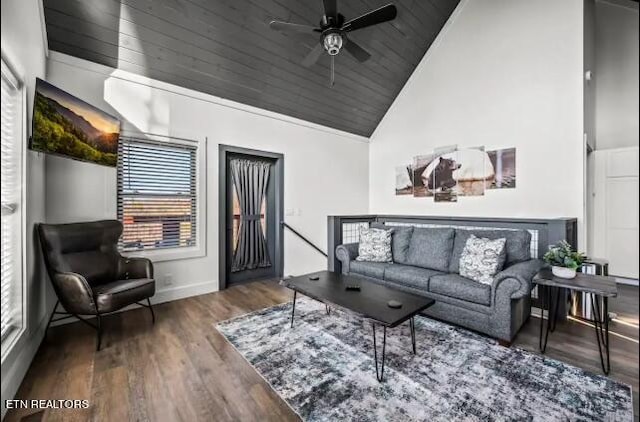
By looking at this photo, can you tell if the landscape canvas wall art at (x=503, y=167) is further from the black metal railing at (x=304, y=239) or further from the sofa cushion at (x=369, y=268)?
the black metal railing at (x=304, y=239)

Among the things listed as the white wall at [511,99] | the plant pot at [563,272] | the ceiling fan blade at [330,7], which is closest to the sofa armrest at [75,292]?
the ceiling fan blade at [330,7]

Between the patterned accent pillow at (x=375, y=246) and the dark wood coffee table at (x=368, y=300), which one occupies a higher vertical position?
the patterned accent pillow at (x=375, y=246)

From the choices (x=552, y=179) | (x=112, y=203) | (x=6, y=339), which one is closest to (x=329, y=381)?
(x=6, y=339)

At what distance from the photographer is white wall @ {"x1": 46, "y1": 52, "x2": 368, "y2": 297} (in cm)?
293

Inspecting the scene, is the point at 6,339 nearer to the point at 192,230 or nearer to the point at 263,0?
the point at 192,230

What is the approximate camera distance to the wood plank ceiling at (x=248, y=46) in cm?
280

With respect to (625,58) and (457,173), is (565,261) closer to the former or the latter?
(457,173)

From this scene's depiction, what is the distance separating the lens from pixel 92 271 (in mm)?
2773

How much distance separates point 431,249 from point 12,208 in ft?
12.7

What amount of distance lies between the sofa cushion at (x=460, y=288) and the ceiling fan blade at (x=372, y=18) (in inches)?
98.6

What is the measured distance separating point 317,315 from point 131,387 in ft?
5.53

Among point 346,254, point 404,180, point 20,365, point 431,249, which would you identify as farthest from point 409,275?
point 20,365

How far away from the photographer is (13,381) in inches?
73.2

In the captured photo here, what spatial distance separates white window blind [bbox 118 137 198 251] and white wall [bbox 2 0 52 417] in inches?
29.1
